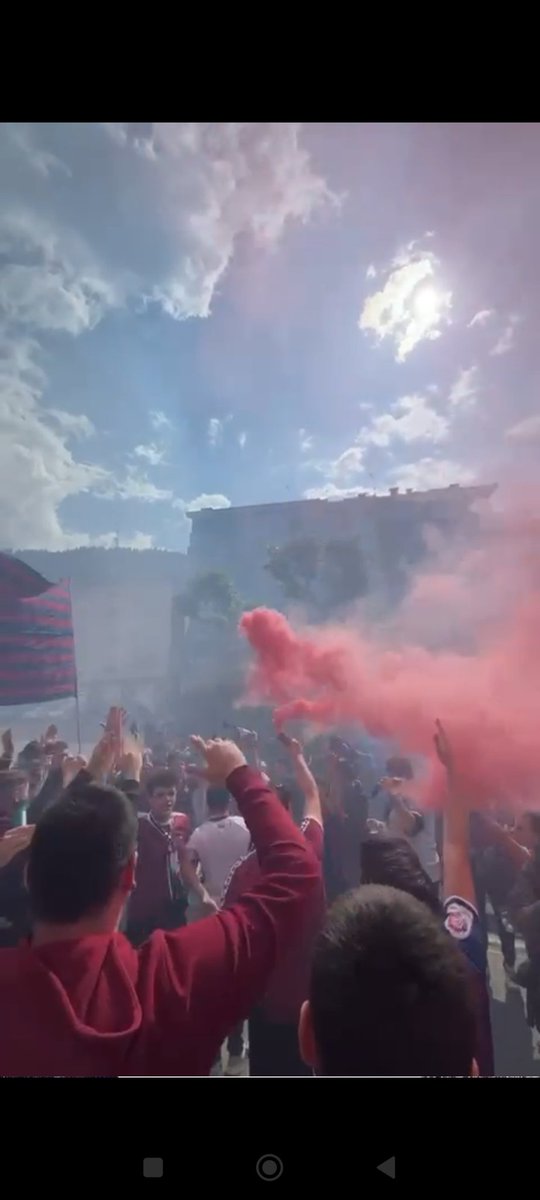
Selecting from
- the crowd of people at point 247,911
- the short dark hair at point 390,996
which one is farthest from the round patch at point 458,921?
the short dark hair at point 390,996

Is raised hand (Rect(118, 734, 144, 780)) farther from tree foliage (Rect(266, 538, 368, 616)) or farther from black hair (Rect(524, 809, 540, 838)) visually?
black hair (Rect(524, 809, 540, 838))

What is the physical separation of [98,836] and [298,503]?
0.70 metres

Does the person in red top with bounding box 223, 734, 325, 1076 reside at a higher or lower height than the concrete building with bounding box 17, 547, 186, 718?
lower

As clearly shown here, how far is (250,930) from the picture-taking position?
1.09 m

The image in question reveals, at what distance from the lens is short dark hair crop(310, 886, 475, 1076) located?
85 cm

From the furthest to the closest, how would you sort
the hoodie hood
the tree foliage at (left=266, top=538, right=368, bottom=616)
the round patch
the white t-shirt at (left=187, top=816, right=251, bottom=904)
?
the tree foliage at (left=266, top=538, right=368, bottom=616) → the white t-shirt at (left=187, top=816, right=251, bottom=904) → the round patch → the hoodie hood

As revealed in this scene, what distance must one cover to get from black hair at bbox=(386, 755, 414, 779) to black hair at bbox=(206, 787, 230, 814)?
1.08 feet

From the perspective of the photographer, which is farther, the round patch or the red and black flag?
the red and black flag

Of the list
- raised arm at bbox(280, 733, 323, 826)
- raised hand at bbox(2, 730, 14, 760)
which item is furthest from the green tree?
raised hand at bbox(2, 730, 14, 760)

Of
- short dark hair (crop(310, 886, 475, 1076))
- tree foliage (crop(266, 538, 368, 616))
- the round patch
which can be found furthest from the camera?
tree foliage (crop(266, 538, 368, 616))

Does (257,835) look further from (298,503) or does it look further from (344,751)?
(298,503)

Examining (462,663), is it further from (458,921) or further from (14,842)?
(14,842)
